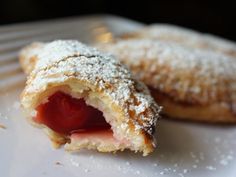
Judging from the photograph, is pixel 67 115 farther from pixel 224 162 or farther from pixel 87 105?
pixel 224 162

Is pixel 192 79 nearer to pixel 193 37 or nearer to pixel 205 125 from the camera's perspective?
pixel 205 125

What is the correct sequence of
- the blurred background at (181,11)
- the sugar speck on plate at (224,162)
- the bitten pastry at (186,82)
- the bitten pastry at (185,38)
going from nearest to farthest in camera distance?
the sugar speck on plate at (224,162), the bitten pastry at (186,82), the bitten pastry at (185,38), the blurred background at (181,11)

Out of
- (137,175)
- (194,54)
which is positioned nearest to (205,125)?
(194,54)

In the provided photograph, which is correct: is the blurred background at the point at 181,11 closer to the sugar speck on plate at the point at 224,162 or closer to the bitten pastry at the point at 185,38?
the bitten pastry at the point at 185,38

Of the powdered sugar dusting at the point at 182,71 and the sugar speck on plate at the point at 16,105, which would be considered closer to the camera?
the sugar speck on plate at the point at 16,105

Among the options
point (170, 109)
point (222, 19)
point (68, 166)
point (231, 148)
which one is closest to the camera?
point (68, 166)

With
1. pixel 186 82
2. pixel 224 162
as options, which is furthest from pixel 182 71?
pixel 224 162

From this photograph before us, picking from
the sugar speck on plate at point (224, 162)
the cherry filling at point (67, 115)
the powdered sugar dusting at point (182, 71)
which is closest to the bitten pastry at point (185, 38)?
the powdered sugar dusting at point (182, 71)
